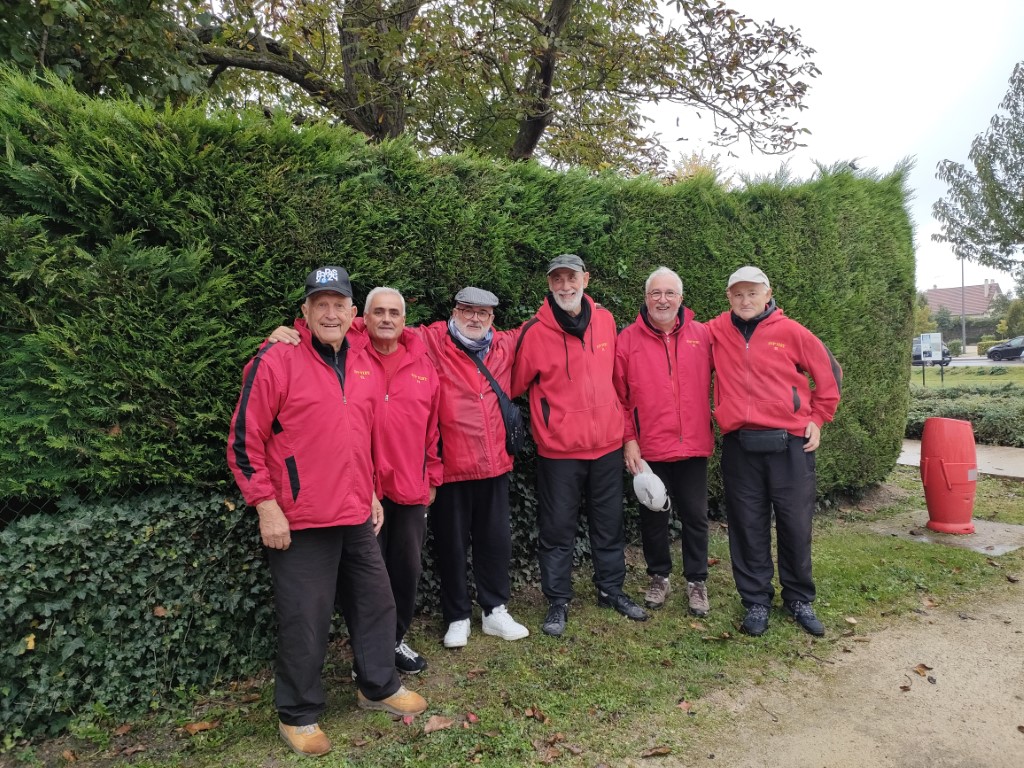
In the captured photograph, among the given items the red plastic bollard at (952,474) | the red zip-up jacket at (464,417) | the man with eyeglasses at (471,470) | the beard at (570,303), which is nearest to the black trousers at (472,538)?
the man with eyeglasses at (471,470)

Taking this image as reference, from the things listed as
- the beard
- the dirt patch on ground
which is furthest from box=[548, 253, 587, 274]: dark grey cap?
the dirt patch on ground

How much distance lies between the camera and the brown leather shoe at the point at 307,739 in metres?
2.84

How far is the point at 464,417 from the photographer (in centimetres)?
372

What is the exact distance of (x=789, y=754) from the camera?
2818 millimetres

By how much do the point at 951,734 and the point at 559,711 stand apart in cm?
174

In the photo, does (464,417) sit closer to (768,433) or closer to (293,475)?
(293,475)

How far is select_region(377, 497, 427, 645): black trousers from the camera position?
11.2ft

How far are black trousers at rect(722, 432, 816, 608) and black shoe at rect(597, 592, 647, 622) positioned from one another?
25.9 inches

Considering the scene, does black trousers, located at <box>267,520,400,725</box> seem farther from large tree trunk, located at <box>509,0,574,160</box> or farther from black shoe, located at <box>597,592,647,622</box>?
large tree trunk, located at <box>509,0,574,160</box>

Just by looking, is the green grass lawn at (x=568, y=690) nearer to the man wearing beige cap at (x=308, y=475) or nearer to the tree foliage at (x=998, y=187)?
the man wearing beige cap at (x=308, y=475)

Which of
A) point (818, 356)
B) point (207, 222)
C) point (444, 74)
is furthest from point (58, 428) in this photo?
point (444, 74)

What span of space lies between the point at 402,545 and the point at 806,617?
252 centimetres

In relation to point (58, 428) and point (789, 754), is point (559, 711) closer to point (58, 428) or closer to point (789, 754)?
point (789, 754)

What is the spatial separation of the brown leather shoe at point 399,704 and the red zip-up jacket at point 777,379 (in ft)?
7.88
